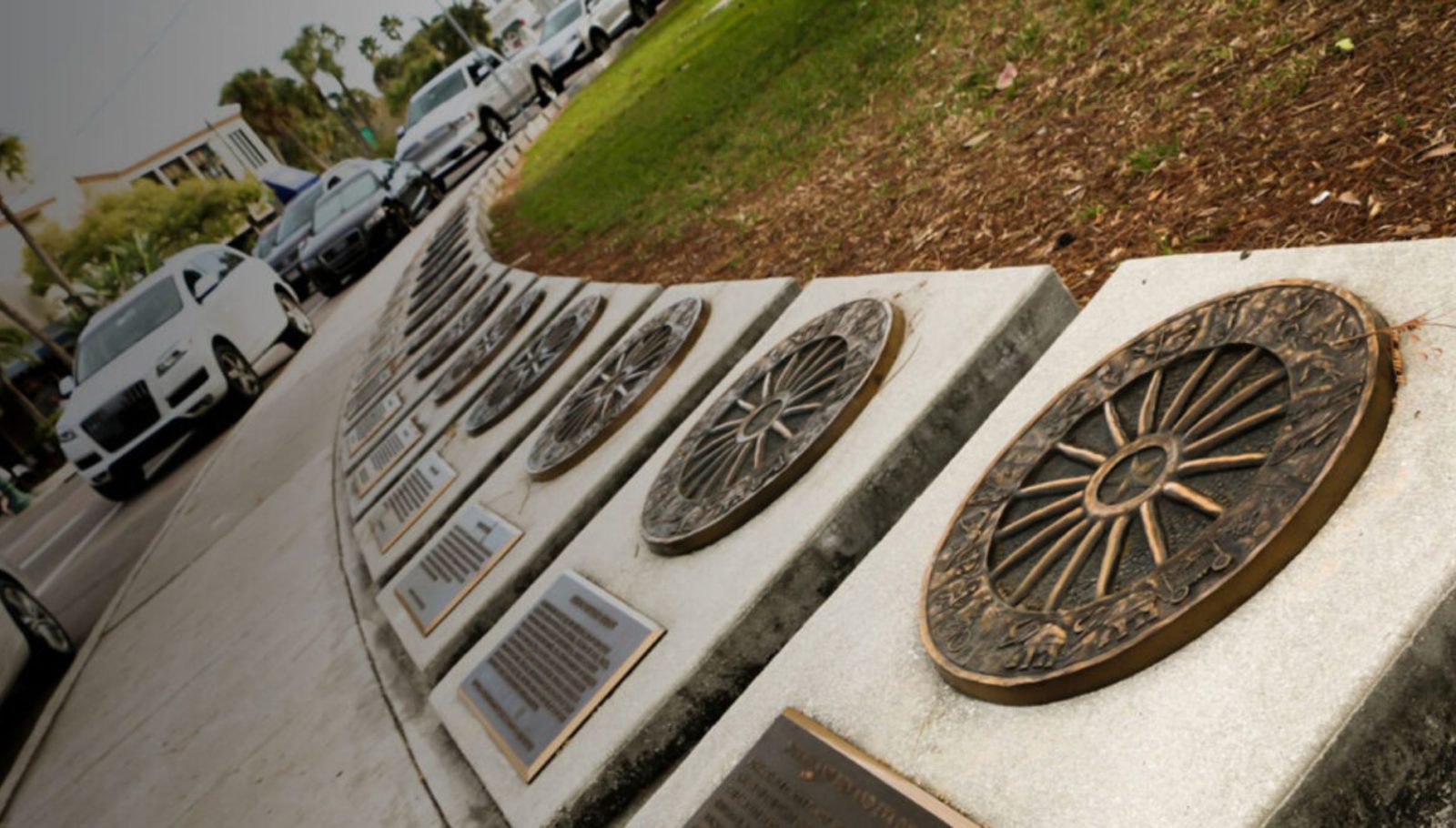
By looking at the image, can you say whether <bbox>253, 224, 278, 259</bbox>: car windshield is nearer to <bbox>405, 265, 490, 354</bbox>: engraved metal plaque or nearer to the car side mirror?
the car side mirror

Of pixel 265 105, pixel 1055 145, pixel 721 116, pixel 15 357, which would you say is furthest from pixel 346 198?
pixel 265 105

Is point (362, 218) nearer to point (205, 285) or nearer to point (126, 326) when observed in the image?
point (205, 285)

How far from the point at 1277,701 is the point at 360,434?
23.1 feet

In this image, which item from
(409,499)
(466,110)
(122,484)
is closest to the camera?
(409,499)

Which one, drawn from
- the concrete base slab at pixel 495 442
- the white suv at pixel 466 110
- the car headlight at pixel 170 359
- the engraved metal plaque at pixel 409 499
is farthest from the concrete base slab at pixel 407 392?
the white suv at pixel 466 110

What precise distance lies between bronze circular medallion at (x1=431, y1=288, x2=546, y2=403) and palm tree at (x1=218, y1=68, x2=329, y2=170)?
71732 millimetres

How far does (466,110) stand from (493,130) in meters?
0.91

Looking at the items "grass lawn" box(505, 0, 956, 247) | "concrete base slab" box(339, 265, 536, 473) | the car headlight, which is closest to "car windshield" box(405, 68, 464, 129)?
"grass lawn" box(505, 0, 956, 247)

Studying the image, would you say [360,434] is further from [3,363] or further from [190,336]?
[3,363]

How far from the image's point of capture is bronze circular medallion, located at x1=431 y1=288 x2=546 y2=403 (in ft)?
20.2

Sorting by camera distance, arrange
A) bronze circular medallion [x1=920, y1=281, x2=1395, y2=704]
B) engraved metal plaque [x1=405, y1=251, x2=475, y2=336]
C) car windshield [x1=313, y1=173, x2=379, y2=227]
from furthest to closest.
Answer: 1. car windshield [x1=313, y1=173, x2=379, y2=227]
2. engraved metal plaque [x1=405, y1=251, x2=475, y2=336]
3. bronze circular medallion [x1=920, y1=281, x2=1395, y2=704]

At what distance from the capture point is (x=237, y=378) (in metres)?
12.6

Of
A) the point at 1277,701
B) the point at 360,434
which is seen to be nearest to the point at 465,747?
the point at 1277,701

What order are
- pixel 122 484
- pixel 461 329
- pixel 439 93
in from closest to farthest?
pixel 461 329, pixel 122 484, pixel 439 93
